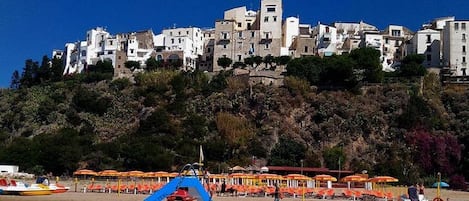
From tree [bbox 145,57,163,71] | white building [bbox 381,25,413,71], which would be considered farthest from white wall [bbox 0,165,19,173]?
white building [bbox 381,25,413,71]

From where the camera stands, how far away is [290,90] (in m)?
69.2

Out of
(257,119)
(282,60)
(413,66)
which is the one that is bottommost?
(257,119)

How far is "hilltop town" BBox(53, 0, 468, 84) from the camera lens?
3260 inches

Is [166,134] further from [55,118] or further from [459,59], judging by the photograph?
[459,59]

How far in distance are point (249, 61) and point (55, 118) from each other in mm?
27141

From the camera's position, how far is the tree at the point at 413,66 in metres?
74.4

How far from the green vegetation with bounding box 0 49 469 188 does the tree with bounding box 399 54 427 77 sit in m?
1.04

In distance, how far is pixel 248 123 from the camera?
64.4 metres

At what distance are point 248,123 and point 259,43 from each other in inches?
986

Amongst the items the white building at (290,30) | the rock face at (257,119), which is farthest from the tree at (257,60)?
the rock face at (257,119)

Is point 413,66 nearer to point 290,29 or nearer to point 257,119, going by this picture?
point 257,119

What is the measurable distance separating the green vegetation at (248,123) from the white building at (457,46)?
6723mm

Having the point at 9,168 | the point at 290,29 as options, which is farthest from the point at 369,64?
the point at 9,168

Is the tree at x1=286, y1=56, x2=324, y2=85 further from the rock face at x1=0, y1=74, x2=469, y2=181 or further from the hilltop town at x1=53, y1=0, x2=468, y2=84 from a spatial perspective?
the hilltop town at x1=53, y1=0, x2=468, y2=84
